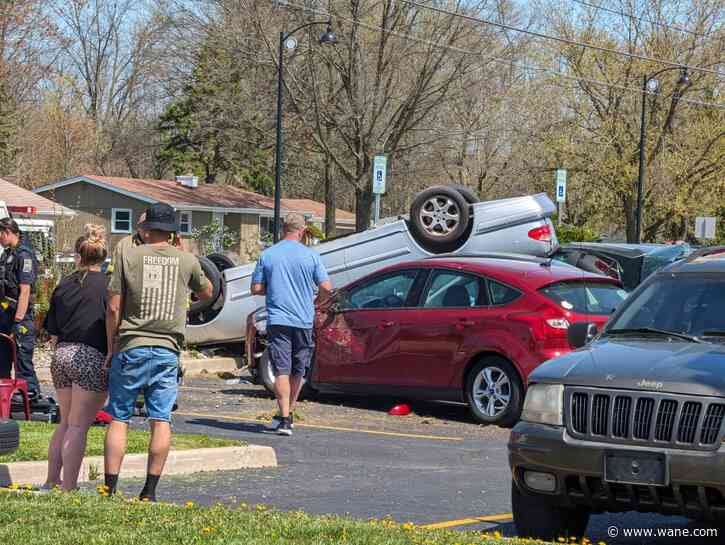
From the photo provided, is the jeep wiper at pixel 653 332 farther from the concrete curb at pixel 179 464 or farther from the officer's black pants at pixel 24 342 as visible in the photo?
the officer's black pants at pixel 24 342

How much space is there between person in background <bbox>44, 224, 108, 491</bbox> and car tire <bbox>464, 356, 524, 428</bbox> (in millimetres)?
5124

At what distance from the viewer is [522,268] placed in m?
12.9

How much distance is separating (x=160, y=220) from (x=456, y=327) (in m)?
5.47

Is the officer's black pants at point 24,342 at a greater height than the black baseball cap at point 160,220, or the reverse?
the black baseball cap at point 160,220

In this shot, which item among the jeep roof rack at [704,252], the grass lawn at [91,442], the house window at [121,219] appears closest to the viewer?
the jeep roof rack at [704,252]

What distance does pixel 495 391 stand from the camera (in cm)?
1239

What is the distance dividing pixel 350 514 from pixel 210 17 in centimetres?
3382

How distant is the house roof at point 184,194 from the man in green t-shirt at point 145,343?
4357 centimetres

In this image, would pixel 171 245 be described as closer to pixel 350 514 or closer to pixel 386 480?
pixel 350 514

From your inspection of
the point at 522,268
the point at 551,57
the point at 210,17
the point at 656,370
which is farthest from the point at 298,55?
the point at 656,370

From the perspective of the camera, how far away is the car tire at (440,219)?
55.0 feet

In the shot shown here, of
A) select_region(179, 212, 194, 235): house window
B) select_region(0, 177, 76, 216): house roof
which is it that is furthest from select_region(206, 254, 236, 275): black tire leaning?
select_region(179, 212, 194, 235): house window

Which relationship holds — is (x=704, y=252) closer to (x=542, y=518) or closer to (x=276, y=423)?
(x=542, y=518)

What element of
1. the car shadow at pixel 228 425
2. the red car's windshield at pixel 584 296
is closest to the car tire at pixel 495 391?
the red car's windshield at pixel 584 296
